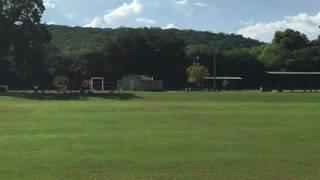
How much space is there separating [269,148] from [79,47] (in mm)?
151289

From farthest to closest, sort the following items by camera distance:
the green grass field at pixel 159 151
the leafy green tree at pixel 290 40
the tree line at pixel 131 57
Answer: the leafy green tree at pixel 290 40 < the tree line at pixel 131 57 < the green grass field at pixel 159 151

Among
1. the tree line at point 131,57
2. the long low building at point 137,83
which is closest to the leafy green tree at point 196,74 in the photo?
the tree line at point 131,57

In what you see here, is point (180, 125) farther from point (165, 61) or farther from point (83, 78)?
point (165, 61)

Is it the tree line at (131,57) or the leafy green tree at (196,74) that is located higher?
the tree line at (131,57)

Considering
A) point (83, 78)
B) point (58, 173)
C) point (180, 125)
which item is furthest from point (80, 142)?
point (83, 78)

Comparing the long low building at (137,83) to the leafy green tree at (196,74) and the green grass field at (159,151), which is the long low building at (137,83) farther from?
the green grass field at (159,151)

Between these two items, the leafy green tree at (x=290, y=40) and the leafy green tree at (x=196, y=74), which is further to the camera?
the leafy green tree at (x=290, y=40)

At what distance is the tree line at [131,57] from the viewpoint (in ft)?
315

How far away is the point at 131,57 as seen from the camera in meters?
146

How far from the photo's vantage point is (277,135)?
25938mm

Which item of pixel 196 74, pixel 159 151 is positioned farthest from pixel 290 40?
pixel 159 151

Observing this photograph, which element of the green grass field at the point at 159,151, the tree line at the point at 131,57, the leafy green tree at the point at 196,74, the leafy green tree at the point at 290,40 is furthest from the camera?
the leafy green tree at the point at 290,40

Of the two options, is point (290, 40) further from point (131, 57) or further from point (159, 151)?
point (159, 151)

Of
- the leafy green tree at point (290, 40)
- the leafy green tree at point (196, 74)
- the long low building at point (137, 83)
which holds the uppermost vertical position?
the leafy green tree at point (290, 40)
